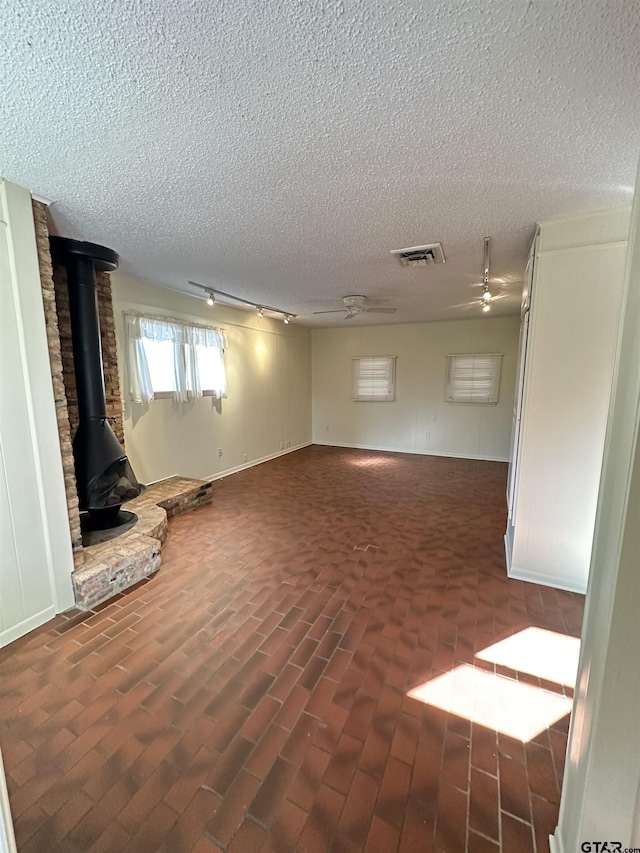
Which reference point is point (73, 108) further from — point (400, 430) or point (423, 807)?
point (400, 430)

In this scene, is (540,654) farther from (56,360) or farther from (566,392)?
(56,360)

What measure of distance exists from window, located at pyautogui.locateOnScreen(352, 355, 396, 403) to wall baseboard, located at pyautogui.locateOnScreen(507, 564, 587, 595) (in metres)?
4.62

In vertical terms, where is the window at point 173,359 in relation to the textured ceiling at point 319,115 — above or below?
below

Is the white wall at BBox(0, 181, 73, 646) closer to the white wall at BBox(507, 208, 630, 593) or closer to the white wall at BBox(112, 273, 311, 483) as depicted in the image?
the white wall at BBox(112, 273, 311, 483)

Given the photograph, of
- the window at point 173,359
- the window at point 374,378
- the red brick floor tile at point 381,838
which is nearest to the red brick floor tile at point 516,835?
the red brick floor tile at point 381,838

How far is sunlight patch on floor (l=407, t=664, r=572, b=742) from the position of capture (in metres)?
1.50

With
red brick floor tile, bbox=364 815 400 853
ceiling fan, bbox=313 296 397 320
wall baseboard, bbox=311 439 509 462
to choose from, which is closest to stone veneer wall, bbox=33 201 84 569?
red brick floor tile, bbox=364 815 400 853

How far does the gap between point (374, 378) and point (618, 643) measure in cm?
645

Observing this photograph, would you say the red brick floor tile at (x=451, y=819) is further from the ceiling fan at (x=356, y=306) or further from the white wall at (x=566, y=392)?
the ceiling fan at (x=356, y=306)

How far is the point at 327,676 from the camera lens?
173cm

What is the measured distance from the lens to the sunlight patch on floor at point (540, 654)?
177 centimetres

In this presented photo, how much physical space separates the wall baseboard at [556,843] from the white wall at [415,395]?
565 centimetres

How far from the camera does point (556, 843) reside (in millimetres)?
1063

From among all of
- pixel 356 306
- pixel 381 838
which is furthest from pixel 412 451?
pixel 381 838
